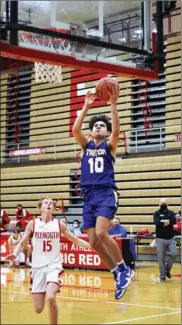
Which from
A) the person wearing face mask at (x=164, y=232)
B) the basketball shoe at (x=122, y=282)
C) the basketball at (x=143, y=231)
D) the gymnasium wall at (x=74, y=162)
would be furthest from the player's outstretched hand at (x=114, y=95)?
the basketball at (x=143, y=231)

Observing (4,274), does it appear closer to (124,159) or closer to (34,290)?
(124,159)

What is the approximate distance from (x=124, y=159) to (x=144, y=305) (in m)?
7.33

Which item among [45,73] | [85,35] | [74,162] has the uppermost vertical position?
[85,35]

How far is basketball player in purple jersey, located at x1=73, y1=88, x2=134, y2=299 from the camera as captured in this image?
4289 mm

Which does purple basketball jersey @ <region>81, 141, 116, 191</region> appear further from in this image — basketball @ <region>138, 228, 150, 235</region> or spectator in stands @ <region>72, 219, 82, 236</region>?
basketball @ <region>138, 228, 150, 235</region>

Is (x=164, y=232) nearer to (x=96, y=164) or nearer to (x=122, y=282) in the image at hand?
(x=122, y=282)

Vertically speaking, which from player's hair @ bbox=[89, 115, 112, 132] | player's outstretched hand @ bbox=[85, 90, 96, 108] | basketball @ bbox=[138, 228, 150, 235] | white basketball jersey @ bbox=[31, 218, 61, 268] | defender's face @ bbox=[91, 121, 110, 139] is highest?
player's outstretched hand @ bbox=[85, 90, 96, 108]

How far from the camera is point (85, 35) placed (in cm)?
823

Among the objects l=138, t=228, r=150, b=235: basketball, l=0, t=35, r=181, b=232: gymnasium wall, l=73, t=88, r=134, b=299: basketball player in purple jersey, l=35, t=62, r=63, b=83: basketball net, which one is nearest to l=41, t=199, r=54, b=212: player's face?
l=73, t=88, r=134, b=299: basketball player in purple jersey

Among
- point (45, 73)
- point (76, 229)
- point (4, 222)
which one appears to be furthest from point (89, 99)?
point (4, 222)

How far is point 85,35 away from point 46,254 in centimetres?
375

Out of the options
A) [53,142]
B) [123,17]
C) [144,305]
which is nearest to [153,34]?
[123,17]

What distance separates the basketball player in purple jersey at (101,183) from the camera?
4289 mm

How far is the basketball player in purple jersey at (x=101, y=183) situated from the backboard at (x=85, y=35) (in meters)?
3.08
